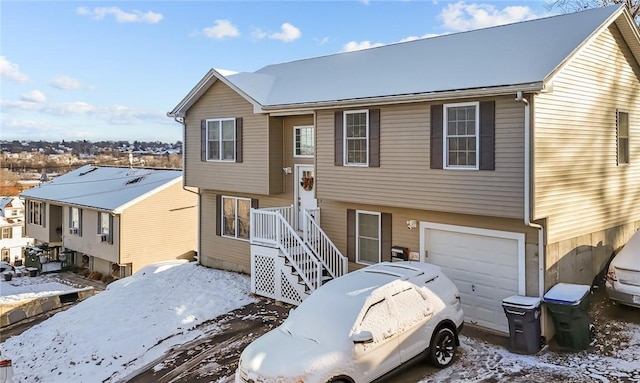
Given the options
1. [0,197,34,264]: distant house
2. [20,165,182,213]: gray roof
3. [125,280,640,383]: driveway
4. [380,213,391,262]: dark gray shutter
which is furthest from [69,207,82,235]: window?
[380,213,391,262]: dark gray shutter

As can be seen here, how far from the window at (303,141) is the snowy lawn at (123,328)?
459cm

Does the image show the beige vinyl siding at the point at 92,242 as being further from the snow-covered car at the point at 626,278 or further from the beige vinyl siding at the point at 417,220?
the snow-covered car at the point at 626,278

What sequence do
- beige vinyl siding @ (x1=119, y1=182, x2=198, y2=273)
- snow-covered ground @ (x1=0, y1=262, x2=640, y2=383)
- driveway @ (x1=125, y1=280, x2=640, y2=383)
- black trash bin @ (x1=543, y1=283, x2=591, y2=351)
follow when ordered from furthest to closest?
1. beige vinyl siding @ (x1=119, y1=182, x2=198, y2=273)
2. black trash bin @ (x1=543, y1=283, x2=591, y2=351)
3. snow-covered ground @ (x1=0, y1=262, x2=640, y2=383)
4. driveway @ (x1=125, y1=280, x2=640, y2=383)

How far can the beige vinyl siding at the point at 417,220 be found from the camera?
10055 millimetres

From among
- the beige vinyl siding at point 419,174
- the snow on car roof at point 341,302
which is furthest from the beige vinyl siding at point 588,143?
the snow on car roof at point 341,302

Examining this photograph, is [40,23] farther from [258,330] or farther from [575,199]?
[575,199]

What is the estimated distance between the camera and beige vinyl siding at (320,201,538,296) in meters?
10.1

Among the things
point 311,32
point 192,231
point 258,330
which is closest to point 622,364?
point 258,330

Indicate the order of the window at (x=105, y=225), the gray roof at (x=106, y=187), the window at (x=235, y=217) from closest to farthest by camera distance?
the window at (x=235, y=217)
the window at (x=105, y=225)
the gray roof at (x=106, y=187)

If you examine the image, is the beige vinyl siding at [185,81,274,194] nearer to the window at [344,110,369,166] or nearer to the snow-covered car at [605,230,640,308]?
the window at [344,110,369,166]

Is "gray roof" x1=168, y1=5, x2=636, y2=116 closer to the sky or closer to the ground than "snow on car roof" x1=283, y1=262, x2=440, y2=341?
closer to the sky

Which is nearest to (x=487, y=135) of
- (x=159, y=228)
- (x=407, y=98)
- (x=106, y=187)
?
(x=407, y=98)

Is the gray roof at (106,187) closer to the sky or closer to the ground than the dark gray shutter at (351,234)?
closer to the sky

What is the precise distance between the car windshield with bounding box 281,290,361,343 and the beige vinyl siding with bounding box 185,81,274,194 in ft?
24.4
